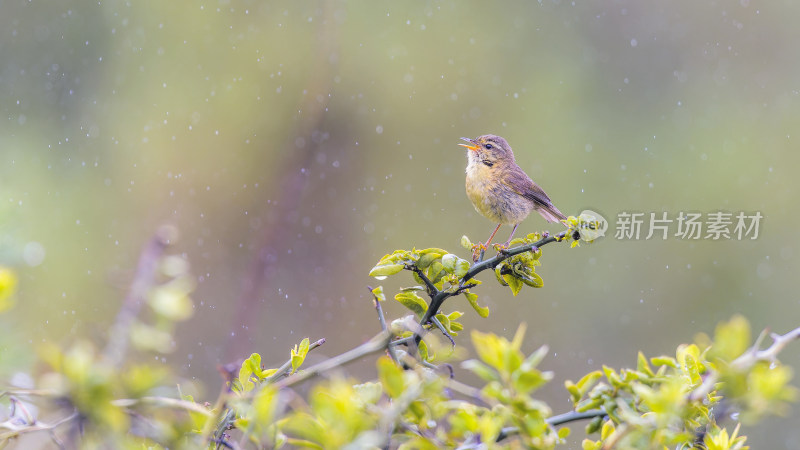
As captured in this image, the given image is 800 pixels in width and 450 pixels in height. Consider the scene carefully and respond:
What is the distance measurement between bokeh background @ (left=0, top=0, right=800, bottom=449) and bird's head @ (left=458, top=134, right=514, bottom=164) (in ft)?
5.89

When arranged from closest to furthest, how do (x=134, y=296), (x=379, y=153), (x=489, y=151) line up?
(x=134, y=296) < (x=489, y=151) < (x=379, y=153)

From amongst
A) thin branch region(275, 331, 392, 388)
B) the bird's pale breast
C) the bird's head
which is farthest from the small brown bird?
thin branch region(275, 331, 392, 388)

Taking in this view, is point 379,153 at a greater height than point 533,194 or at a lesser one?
greater

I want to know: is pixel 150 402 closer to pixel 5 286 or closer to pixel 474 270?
pixel 5 286

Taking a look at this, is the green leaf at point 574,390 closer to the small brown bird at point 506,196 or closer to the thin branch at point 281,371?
the thin branch at point 281,371

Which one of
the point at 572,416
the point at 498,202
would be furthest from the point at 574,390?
the point at 498,202

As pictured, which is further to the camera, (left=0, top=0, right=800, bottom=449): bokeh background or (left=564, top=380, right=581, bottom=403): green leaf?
(left=0, top=0, right=800, bottom=449): bokeh background

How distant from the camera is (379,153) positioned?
5.38 m

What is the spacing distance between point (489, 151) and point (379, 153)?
2259mm

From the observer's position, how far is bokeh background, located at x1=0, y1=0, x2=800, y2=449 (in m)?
5.13

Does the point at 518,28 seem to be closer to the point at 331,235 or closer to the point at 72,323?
the point at 331,235

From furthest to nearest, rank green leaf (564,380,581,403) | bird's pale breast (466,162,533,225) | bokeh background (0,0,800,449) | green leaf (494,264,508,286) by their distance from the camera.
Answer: bokeh background (0,0,800,449) → bird's pale breast (466,162,533,225) → green leaf (494,264,508,286) → green leaf (564,380,581,403)

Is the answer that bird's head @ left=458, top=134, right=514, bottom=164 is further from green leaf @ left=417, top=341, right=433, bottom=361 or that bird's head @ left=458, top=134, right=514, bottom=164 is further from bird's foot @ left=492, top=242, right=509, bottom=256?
green leaf @ left=417, top=341, right=433, bottom=361

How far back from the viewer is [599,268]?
5234mm
